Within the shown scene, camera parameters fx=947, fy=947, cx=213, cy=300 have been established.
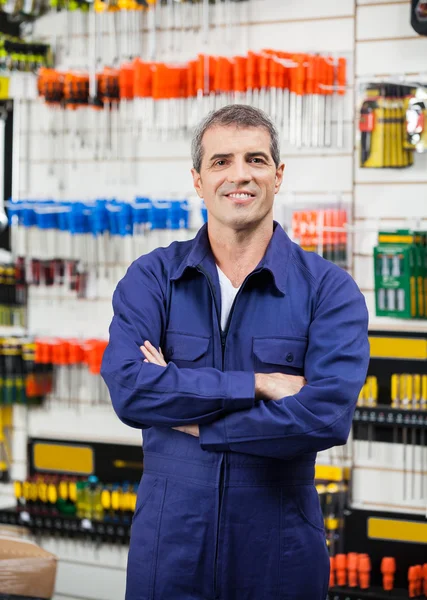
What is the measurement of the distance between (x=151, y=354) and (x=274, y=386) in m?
0.35


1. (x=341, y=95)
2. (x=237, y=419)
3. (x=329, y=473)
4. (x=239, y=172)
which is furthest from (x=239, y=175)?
(x=329, y=473)

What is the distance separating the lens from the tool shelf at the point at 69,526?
16.4ft

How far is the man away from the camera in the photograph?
2.40 meters

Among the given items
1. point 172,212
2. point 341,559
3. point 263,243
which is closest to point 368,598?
point 341,559

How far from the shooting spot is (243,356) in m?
2.50

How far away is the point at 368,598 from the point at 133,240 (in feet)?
7.15

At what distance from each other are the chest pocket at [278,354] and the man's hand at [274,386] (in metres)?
0.03

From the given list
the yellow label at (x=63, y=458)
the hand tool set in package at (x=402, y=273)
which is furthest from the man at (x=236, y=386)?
the yellow label at (x=63, y=458)

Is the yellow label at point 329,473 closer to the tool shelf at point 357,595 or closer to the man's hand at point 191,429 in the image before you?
the tool shelf at point 357,595

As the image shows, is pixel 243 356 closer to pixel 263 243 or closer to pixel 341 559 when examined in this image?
pixel 263 243

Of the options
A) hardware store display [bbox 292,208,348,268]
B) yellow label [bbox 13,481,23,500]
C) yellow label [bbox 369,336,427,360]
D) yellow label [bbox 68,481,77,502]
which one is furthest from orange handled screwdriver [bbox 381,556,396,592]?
yellow label [bbox 13,481,23,500]

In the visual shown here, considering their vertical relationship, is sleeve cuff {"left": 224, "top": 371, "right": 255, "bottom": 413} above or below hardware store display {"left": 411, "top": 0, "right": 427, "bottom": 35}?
below

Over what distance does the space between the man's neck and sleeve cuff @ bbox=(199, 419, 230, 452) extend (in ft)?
1.41

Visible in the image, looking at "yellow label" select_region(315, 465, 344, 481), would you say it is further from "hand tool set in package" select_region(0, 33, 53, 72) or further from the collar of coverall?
"hand tool set in package" select_region(0, 33, 53, 72)
